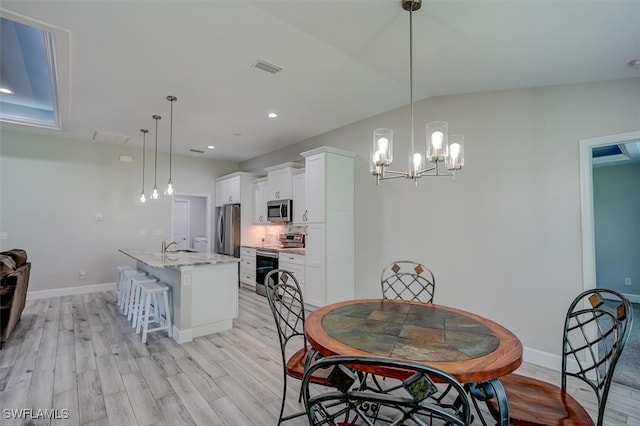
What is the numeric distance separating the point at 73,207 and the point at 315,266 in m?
4.84

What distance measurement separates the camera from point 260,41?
8.26ft

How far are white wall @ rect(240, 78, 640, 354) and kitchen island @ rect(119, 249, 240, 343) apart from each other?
224 cm

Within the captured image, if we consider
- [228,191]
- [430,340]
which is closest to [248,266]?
[228,191]

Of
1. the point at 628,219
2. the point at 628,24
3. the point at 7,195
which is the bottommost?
the point at 628,219

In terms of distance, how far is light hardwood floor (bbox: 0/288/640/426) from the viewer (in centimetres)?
212

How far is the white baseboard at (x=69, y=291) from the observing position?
17.1ft

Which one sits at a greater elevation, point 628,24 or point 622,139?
point 628,24

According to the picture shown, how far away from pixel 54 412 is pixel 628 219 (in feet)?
26.3

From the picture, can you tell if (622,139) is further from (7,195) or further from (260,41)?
(7,195)

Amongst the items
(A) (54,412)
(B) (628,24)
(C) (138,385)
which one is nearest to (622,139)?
(B) (628,24)

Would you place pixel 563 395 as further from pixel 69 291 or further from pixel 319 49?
pixel 69 291

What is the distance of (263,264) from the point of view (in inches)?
221

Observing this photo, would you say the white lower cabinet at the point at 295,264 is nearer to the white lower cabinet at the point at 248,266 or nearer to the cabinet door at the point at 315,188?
the cabinet door at the point at 315,188

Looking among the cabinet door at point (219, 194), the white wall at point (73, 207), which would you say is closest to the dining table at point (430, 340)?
the cabinet door at point (219, 194)
